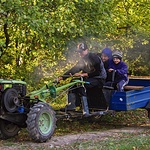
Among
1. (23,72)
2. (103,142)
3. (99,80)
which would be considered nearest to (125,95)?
(99,80)

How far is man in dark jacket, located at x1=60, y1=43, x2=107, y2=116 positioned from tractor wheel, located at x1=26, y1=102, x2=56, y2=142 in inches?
53.1

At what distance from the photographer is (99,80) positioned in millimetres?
9156

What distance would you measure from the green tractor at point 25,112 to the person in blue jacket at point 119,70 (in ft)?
6.55

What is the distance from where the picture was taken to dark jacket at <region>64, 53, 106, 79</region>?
355 inches

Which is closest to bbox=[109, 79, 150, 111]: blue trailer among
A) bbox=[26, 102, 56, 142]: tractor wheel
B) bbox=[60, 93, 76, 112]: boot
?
bbox=[60, 93, 76, 112]: boot

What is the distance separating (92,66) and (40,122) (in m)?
2.18

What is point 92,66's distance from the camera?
9.12 metres

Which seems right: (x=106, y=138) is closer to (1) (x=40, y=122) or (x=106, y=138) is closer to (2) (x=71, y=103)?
(2) (x=71, y=103)

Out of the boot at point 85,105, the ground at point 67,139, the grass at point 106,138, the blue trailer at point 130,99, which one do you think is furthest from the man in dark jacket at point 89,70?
the grass at point 106,138

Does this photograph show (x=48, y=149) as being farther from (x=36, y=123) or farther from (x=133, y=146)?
(x=133, y=146)

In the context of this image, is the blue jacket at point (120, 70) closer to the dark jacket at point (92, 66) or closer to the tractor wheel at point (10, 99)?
the dark jacket at point (92, 66)

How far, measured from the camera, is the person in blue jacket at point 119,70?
9656mm

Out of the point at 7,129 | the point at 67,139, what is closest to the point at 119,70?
the point at 67,139

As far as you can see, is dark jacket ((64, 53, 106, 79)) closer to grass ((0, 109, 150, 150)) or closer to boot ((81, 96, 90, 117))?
boot ((81, 96, 90, 117))
